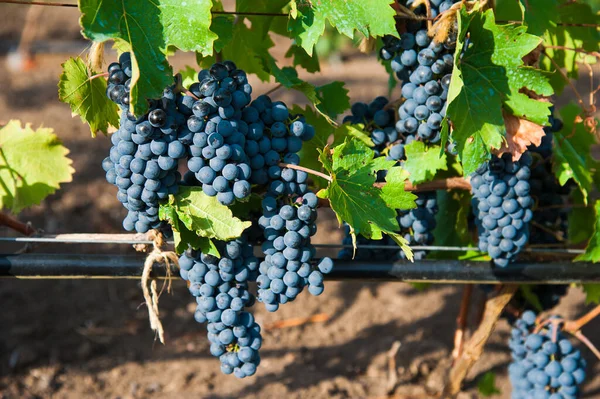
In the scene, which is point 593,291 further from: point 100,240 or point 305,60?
point 100,240

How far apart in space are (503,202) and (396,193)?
1.33 ft

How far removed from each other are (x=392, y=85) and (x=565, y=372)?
3.73 feet

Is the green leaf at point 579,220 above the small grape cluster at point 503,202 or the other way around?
the other way around

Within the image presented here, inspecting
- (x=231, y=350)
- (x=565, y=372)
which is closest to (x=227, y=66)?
(x=231, y=350)

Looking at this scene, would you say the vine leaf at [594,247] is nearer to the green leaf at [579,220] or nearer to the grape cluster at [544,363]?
the green leaf at [579,220]

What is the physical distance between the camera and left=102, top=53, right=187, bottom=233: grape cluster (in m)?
1.37

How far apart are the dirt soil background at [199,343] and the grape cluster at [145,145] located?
1588 millimetres

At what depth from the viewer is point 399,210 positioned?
6.32 ft

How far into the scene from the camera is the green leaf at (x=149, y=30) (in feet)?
4.24

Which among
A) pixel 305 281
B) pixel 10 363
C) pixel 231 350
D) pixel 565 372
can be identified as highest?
pixel 305 281

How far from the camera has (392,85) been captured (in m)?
2.23

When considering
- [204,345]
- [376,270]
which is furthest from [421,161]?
[204,345]

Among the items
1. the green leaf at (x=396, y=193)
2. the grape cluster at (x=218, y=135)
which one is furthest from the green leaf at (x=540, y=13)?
the grape cluster at (x=218, y=135)

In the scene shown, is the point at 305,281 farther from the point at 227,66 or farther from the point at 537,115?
the point at 537,115
